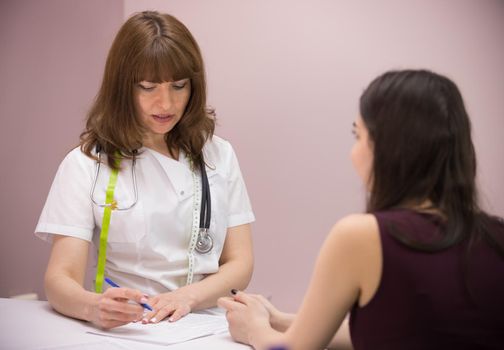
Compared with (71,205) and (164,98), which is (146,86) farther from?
(71,205)

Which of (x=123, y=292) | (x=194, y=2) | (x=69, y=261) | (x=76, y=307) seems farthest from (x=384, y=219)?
(x=194, y=2)

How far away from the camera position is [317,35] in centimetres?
296

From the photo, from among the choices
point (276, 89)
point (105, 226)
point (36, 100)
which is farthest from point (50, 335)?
point (276, 89)

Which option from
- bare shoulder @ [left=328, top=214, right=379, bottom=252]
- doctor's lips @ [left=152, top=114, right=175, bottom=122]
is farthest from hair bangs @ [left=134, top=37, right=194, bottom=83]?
bare shoulder @ [left=328, top=214, right=379, bottom=252]

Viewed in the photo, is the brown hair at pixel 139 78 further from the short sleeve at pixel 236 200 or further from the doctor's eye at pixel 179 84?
the short sleeve at pixel 236 200

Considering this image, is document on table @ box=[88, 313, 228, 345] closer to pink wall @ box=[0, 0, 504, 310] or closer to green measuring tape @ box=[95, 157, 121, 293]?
green measuring tape @ box=[95, 157, 121, 293]

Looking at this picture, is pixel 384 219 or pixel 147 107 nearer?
pixel 384 219

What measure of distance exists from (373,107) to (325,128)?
5.73 feet

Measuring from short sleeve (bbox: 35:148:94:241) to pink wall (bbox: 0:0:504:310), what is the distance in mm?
1019

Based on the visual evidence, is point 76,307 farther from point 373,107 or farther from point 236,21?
point 236,21

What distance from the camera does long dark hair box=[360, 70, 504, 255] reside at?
1.19 meters

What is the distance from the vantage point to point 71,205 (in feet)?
6.29

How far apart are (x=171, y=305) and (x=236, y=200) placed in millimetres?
482

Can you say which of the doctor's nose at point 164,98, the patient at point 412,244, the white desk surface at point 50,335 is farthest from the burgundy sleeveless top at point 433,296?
the doctor's nose at point 164,98
